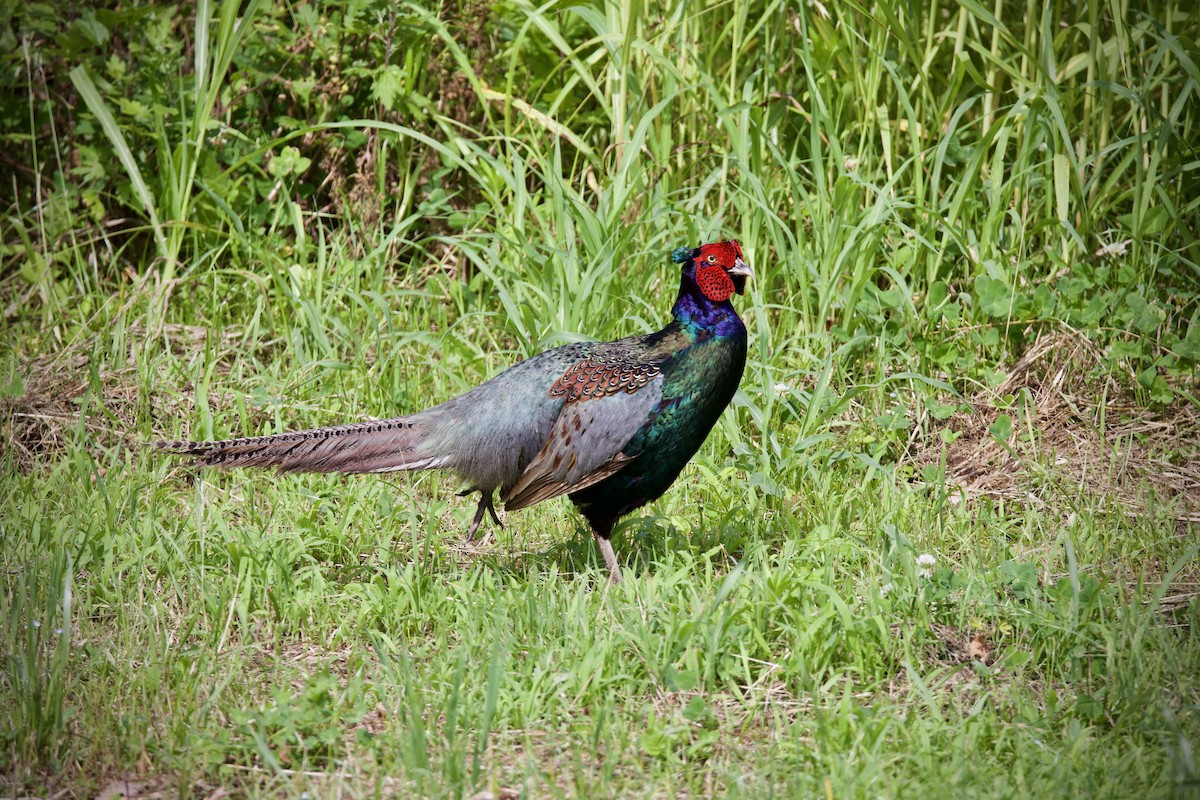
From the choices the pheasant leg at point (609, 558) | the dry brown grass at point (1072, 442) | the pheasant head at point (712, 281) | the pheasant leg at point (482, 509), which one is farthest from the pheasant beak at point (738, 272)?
the dry brown grass at point (1072, 442)

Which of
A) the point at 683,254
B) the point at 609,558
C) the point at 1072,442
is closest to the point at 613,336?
the point at 683,254

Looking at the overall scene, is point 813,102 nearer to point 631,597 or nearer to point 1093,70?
point 1093,70

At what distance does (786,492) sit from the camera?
435 centimetres

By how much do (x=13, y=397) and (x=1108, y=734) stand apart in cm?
422

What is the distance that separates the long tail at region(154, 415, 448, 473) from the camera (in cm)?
386

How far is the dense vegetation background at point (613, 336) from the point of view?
2988 millimetres

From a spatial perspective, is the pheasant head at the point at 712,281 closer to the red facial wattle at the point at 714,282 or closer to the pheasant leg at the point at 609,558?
the red facial wattle at the point at 714,282

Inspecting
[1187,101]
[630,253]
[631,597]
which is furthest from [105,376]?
[1187,101]

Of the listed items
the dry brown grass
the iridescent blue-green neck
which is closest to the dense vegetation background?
the dry brown grass

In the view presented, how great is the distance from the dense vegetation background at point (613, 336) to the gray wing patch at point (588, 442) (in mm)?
319

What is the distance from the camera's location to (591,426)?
384 centimetres

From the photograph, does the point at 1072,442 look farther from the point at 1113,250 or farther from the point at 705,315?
the point at 705,315

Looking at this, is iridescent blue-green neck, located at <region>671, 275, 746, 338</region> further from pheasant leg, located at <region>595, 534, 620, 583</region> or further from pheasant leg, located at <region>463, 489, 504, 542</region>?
pheasant leg, located at <region>463, 489, 504, 542</region>

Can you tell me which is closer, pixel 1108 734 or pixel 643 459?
pixel 1108 734
